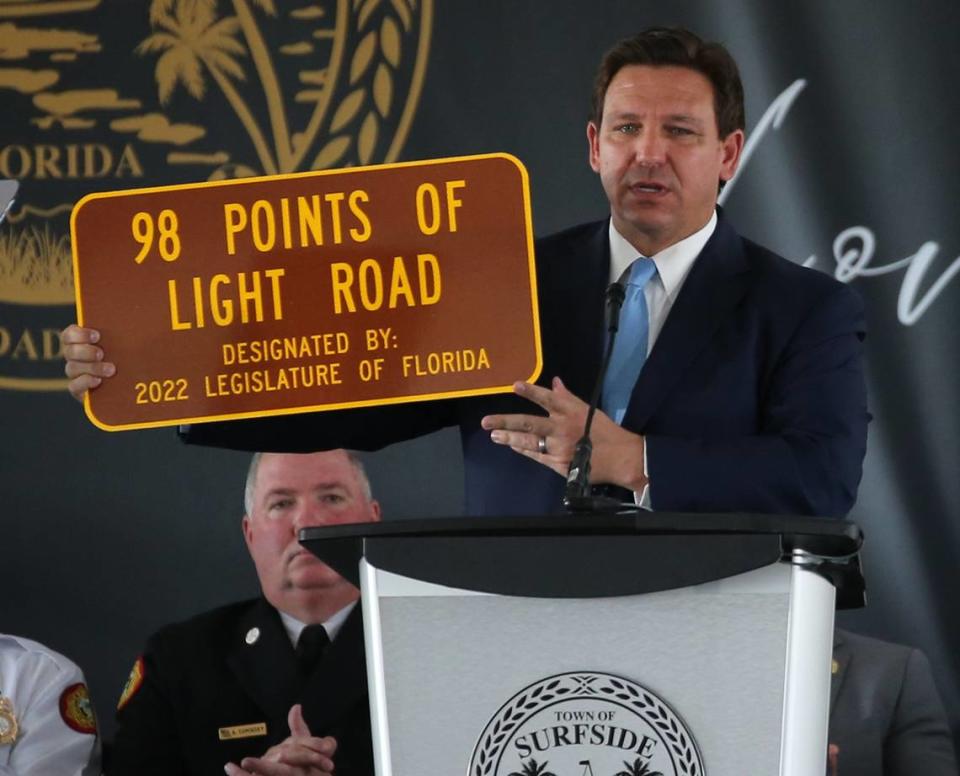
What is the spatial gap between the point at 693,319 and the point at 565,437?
42 centimetres

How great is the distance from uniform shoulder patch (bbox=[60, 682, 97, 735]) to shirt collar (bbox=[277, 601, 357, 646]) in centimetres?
38

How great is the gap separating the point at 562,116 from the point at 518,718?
204 centimetres

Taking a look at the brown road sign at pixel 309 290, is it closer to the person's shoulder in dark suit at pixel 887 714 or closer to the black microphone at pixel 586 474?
the black microphone at pixel 586 474

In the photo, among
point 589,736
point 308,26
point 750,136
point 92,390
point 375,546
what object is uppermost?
point 308,26

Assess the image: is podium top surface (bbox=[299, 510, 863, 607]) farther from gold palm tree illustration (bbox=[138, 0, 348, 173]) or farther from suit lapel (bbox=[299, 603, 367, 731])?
gold palm tree illustration (bbox=[138, 0, 348, 173])

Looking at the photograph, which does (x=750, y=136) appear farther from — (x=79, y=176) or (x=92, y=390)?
(x=92, y=390)

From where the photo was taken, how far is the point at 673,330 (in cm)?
207

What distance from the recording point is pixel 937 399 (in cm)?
307

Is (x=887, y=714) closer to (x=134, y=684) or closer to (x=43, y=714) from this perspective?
(x=134, y=684)

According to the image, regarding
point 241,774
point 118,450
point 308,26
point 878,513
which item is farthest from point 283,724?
point 308,26

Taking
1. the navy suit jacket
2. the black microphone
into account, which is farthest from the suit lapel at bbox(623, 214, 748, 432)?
the black microphone

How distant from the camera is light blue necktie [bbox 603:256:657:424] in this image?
82.2 inches

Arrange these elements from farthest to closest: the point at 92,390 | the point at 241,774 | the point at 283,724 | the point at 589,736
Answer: the point at 283,724, the point at 241,774, the point at 92,390, the point at 589,736

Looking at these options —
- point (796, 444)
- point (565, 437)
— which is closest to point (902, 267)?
point (796, 444)
